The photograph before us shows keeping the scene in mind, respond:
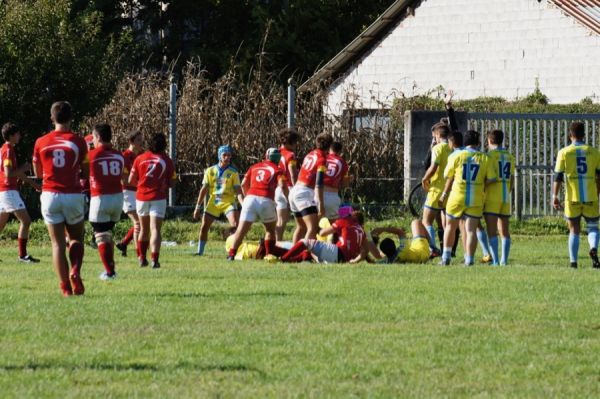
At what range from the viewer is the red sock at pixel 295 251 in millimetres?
19578

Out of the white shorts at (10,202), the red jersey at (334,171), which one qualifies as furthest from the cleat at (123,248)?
the red jersey at (334,171)

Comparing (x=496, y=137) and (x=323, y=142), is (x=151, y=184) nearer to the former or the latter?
(x=323, y=142)

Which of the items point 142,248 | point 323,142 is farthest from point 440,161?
point 142,248

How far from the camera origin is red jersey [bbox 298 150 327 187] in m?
20.2

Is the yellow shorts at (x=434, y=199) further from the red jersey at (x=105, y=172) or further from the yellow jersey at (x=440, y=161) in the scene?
the red jersey at (x=105, y=172)

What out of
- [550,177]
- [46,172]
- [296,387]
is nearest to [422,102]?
[550,177]

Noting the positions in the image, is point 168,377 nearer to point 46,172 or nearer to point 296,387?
point 296,387

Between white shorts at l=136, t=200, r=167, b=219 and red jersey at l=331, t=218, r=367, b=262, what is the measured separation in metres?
2.50

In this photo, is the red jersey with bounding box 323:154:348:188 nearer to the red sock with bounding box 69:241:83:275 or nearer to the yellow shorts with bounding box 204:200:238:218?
the yellow shorts with bounding box 204:200:238:218

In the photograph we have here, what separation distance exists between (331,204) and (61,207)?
23.7 feet

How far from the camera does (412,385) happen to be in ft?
29.5

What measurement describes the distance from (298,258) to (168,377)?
10.5 meters

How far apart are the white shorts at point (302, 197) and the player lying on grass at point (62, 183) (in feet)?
21.6

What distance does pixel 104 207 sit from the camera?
635 inches
